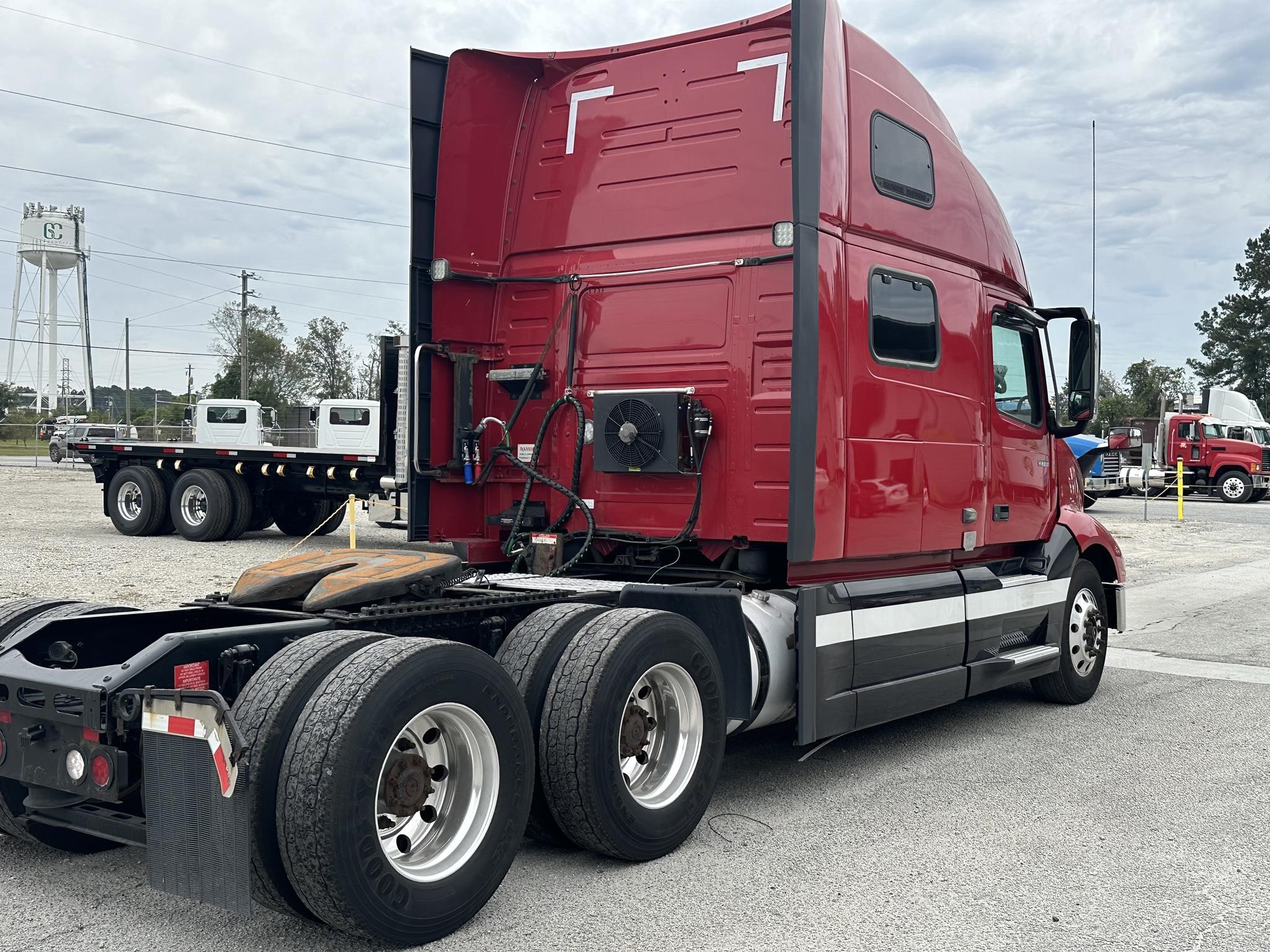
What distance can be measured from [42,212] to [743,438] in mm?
93465

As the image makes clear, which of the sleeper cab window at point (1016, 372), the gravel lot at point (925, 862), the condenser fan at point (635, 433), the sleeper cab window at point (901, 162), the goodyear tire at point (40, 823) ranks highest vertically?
the sleeper cab window at point (901, 162)

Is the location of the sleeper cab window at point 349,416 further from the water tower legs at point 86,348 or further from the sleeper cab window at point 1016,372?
the water tower legs at point 86,348

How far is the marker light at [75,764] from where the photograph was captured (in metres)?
3.57

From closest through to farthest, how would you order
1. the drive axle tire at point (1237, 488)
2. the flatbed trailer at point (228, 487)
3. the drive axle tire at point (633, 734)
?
the drive axle tire at point (633, 734) → the flatbed trailer at point (228, 487) → the drive axle tire at point (1237, 488)

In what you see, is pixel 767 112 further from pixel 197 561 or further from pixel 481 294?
pixel 197 561

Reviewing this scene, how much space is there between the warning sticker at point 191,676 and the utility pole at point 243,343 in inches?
2082

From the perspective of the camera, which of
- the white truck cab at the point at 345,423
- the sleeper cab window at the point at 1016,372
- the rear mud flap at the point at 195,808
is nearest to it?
the rear mud flap at the point at 195,808

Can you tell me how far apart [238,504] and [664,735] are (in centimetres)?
1470

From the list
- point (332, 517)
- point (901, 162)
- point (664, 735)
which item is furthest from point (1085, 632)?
point (332, 517)

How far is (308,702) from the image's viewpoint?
11.3 ft

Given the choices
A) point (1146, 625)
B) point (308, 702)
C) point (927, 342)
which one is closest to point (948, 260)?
point (927, 342)

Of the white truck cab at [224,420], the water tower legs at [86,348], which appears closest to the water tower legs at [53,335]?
the water tower legs at [86,348]

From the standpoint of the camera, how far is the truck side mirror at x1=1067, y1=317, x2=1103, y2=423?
7.13m

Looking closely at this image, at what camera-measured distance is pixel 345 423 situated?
73.7ft
